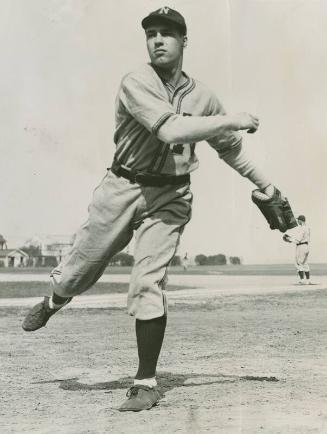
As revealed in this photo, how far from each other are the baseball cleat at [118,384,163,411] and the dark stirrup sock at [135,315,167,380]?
0.08 metres

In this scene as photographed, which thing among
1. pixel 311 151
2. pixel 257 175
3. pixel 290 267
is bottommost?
pixel 290 267

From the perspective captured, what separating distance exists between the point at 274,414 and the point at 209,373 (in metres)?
0.98

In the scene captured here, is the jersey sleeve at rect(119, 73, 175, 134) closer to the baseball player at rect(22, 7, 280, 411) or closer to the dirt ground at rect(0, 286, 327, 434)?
the baseball player at rect(22, 7, 280, 411)

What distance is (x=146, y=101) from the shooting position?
3.16 m

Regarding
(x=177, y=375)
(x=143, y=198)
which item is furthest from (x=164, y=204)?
(x=177, y=375)

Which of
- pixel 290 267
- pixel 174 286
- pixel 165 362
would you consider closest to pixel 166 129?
pixel 165 362

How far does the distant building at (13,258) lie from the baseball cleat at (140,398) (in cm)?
1540

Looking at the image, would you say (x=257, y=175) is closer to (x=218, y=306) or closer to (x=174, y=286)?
(x=218, y=306)

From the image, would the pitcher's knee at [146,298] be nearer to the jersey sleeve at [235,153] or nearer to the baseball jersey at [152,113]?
the baseball jersey at [152,113]

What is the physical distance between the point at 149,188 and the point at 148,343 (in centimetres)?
68

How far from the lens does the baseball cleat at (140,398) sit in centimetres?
303

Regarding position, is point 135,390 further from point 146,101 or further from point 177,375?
point 146,101

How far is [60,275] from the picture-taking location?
11.9 ft

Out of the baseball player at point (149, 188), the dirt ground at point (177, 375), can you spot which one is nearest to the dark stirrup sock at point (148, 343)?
the baseball player at point (149, 188)
